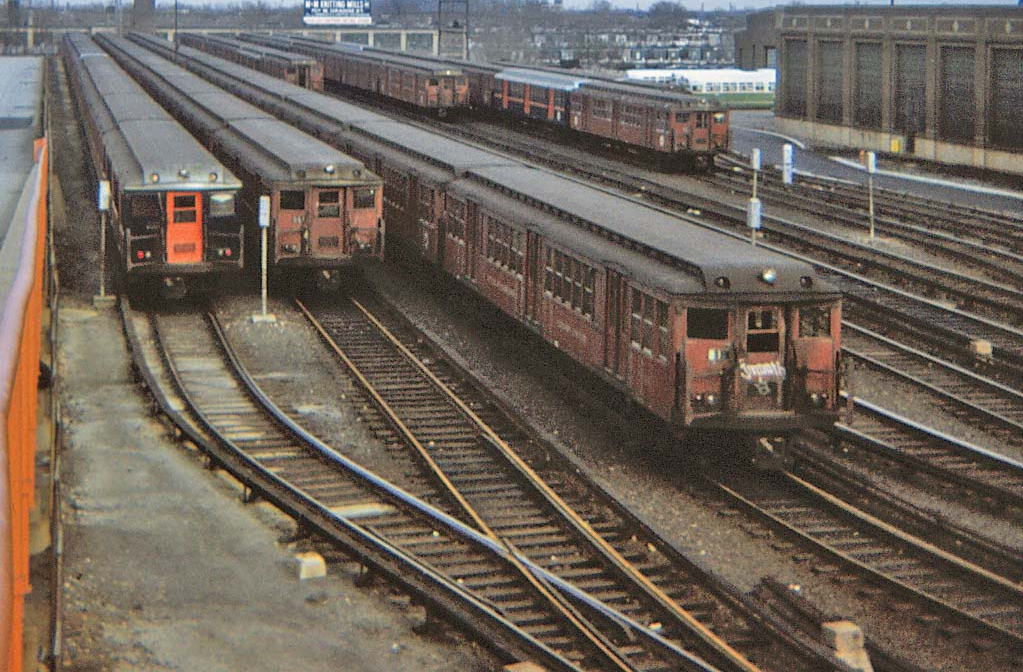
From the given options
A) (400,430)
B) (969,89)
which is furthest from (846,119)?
(400,430)

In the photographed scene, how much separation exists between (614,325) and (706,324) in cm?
207

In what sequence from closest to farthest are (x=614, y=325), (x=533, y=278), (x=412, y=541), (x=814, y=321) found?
(x=412, y=541)
(x=814, y=321)
(x=614, y=325)
(x=533, y=278)

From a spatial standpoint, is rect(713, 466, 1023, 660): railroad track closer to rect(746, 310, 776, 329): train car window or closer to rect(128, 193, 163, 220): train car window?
rect(746, 310, 776, 329): train car window

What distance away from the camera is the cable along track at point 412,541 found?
12188 mm

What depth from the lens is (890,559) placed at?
14.7 meters

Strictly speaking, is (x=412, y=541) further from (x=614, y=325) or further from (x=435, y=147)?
(x=435, y=147)

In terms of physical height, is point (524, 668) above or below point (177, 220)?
below

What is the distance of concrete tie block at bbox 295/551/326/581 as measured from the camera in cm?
1392

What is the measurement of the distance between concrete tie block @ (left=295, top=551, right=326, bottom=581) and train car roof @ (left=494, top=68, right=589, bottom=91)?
136 feet

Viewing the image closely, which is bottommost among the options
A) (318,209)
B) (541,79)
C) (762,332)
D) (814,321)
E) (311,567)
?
(311,567)

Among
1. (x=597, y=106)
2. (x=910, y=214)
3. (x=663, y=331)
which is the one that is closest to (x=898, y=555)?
(x=663, y=331)

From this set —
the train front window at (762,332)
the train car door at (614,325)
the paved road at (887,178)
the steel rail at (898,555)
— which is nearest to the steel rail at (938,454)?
the steel rail at (898,555)

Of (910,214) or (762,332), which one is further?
(910,214)

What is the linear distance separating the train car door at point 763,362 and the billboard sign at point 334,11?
89.4 metres
